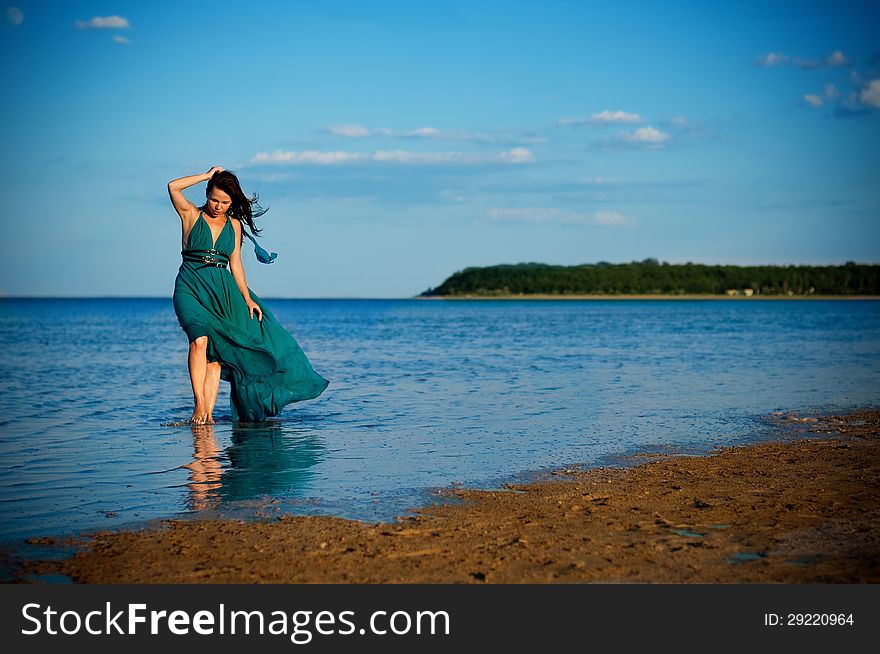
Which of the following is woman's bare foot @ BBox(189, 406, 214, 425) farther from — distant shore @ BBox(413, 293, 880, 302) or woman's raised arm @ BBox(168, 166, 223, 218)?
distant shore @ BBox(413, 293, 880, 302)

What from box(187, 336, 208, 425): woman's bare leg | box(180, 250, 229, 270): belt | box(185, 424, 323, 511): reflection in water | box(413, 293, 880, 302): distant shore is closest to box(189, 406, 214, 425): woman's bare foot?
box(187, 336, 208, 425): woman's bare leg

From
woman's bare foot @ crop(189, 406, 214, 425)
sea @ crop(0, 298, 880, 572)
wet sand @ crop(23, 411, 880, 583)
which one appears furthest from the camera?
woman's bare foot @ crop(189, 406, 214, 425)

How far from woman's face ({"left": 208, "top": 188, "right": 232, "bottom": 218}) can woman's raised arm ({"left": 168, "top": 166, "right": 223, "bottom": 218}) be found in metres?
0.17

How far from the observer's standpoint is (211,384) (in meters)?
10.5

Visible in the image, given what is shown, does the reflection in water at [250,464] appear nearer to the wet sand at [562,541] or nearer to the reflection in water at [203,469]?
the reflection in water at [203,469]

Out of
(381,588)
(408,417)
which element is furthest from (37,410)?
(381,588)

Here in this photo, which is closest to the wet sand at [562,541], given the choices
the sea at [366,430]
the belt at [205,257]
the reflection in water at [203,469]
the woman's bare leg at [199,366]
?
the sea at [366,430]

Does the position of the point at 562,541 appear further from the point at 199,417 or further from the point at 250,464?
the point at 199,417

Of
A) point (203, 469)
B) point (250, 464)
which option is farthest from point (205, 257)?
point (203, 469)

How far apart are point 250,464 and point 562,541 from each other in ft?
12.2

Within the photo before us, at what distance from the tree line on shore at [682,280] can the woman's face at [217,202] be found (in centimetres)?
14414

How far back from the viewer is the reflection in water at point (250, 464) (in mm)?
6852

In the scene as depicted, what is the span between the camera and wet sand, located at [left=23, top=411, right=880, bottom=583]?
4.65 meters

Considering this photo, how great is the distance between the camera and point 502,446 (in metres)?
9.10
